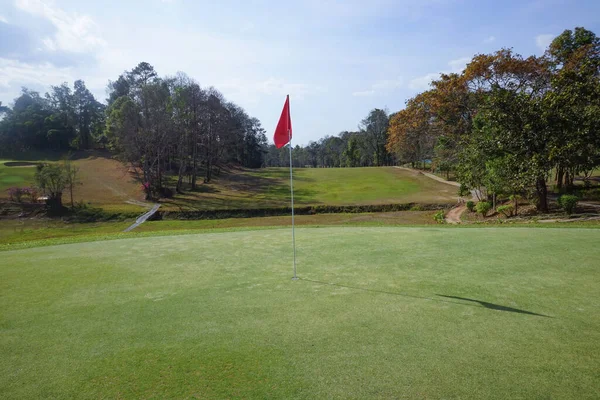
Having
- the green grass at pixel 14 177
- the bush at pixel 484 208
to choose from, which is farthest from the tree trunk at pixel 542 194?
the green grass at pixel 14 177

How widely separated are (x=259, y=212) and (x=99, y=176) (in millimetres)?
31241

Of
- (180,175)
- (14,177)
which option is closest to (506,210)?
(180,175)

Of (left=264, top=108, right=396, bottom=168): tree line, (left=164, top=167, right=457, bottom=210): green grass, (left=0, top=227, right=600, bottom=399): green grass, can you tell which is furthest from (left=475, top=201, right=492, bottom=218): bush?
(left=264, top=108, right=396, bottom=168): tree line

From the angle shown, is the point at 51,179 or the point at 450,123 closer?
the point at 51,179

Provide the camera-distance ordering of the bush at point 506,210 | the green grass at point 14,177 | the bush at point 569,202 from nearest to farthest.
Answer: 1. the bush at point 569,202
2. the bush at point 506,210
3. the green grass at point 14,177

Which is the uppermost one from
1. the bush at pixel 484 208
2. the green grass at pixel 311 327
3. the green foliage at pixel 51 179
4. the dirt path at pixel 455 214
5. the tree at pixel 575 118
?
the tree at pixel 575 118

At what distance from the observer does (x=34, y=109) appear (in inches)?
2854

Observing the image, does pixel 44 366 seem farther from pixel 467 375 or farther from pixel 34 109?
pixel 34 109

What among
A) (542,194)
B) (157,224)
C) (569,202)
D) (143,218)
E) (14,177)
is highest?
(14,177)

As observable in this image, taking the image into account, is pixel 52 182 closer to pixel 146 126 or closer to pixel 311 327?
pixel 146 126

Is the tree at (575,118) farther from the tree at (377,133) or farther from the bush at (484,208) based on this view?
the tree at (377,133)

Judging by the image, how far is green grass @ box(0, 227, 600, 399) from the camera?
10.8 feet

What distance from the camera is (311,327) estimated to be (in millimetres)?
4449

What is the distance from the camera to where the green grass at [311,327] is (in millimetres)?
3301
